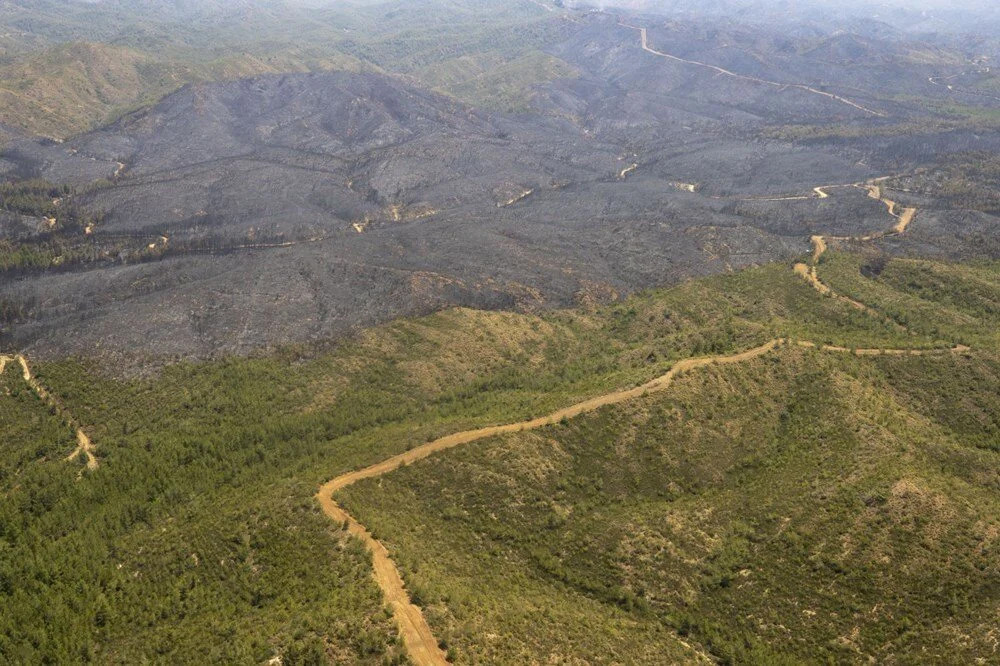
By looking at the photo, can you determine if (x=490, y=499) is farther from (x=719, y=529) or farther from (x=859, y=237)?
(x=859, y=237)

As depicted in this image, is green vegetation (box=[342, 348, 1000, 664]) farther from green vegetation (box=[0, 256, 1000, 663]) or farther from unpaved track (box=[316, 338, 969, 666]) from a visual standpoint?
unpaved track (box=[316, 338, 969, 666])

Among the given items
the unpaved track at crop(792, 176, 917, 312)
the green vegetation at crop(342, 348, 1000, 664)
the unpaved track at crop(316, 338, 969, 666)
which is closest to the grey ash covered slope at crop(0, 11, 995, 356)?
the unpaved track at crop(792, 176, 917, 312)

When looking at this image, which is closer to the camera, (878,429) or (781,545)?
(781,545)

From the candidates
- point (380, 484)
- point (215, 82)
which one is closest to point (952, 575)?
point (380, 484)

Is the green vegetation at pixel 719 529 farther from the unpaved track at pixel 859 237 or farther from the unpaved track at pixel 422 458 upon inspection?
the unpaved track at pixel 859 237

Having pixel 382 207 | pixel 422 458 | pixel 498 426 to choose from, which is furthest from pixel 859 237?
pixel 422 458

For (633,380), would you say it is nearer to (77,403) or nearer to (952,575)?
(952,575)
